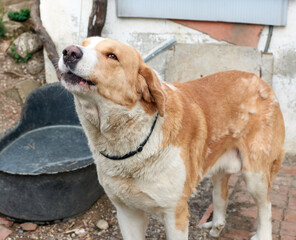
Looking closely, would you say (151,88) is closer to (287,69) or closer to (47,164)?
(47,164)

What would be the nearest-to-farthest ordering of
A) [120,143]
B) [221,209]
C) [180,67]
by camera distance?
[120,143], [221,209], [180,67]

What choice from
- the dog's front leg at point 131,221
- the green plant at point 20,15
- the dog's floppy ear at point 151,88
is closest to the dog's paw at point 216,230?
the dog's front leg at point 131,221

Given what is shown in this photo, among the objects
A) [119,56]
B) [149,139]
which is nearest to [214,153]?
[149,139]

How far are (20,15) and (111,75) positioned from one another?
4.36 m

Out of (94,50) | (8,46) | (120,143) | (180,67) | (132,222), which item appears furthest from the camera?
(8,46)

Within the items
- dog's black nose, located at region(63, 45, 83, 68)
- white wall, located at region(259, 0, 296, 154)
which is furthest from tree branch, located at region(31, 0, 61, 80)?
dog's black nose, located at region(63, 45, 83, 68)

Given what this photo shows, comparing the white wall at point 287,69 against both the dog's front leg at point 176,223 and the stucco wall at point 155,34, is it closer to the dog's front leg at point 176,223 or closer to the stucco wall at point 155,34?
the stucco wall at point 155,34

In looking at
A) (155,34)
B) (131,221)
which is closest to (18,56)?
(155,34)

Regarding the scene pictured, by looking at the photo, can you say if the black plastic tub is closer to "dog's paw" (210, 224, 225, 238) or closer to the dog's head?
"dog's paw" (210, 224, 225, 238)

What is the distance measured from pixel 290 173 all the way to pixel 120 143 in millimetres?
3107

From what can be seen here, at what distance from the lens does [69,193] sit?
4.04 m

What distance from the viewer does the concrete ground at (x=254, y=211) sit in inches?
155

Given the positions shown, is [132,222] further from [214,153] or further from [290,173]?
[290,173]

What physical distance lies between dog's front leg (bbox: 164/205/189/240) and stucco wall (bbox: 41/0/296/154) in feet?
9.95
